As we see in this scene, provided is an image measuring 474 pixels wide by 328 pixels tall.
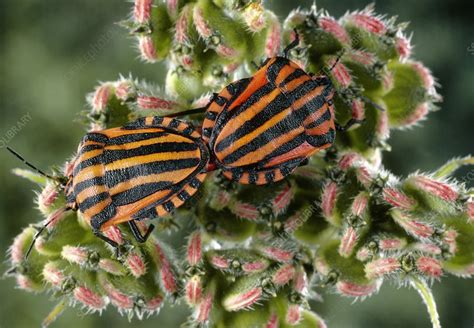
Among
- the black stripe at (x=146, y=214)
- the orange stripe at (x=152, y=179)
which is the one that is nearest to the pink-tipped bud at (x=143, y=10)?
the orange stripe at (x=152, y=179)

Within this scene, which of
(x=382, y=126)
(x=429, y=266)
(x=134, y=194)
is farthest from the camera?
(x=382, y=126)

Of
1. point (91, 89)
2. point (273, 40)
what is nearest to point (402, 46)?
point (273, 40)

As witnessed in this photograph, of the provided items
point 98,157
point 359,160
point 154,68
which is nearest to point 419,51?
point 154,68

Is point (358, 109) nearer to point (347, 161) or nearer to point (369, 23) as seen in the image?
point (347, 161)

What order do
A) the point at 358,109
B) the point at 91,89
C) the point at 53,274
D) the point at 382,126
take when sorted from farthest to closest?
1. the point at 91,89
2. the point at 382,126
3. the point at 358,109
4. the point at 53,274

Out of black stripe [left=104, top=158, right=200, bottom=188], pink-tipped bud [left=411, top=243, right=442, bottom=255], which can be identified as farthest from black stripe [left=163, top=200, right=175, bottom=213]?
pink-tipped bud [left=411, top=243, right=442, bottom=255]

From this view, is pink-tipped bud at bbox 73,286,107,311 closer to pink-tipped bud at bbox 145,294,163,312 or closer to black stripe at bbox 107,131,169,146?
pink-tipped bud at bbox 145,294,163,312

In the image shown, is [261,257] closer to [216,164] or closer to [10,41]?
[216,164]
